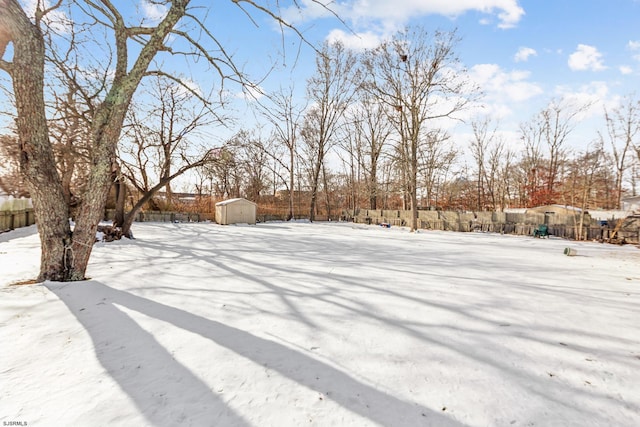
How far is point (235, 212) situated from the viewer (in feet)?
59.4

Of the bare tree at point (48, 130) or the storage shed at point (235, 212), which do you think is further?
the storage shed at point (235, 212)

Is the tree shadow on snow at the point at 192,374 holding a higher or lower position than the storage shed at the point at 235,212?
lower

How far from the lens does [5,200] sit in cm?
1065

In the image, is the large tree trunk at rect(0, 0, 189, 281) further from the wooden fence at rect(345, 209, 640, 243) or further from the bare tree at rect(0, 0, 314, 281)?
the wooden fence at rect(345, 209, 640, 243)

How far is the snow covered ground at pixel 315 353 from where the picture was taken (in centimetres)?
141

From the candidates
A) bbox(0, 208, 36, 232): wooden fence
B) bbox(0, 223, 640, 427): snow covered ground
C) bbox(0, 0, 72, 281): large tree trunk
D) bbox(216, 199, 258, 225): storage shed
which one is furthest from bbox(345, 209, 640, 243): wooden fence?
bbox(0, 208, 36, 232): wooden fence

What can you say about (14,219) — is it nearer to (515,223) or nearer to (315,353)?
(315,353)

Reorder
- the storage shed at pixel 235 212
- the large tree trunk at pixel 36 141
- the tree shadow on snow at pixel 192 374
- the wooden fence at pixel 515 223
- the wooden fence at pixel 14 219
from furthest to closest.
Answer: the storage shed at pixel 235 212, the wooden fence at pixel 515 223, the wooden fence at pixel 14 219, the large tree trunk at pixel 36 141, the tree shadow on snow at pixel 192 374

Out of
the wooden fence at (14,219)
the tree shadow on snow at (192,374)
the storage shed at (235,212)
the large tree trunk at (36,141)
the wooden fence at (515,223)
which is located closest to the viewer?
the tree shadow on snow at (192,374)

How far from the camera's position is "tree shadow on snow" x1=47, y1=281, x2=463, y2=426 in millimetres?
1370

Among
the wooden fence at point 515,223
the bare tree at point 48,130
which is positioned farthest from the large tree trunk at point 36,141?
the wooden fence at point 515,223

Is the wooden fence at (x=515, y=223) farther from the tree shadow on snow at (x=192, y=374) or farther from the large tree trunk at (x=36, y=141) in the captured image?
the large tree trunk at (x=36, y=141)

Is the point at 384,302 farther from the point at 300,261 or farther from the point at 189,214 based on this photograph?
the point at 189,214

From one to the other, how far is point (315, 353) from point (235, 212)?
17085mm
